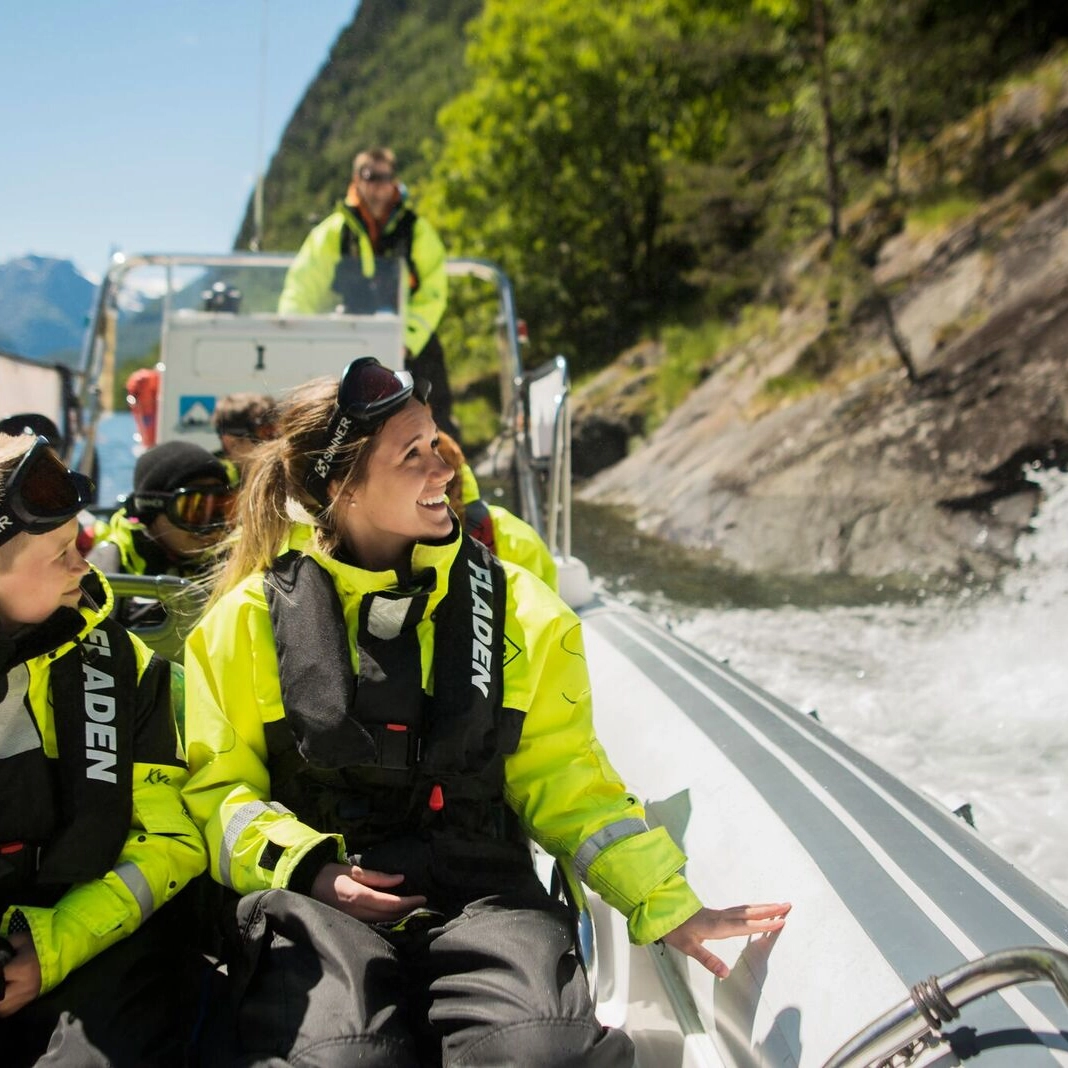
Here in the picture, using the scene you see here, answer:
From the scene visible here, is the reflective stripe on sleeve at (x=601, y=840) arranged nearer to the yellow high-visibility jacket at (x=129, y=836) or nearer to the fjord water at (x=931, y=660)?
the yellow high-visibility jacket at (x=129, y=836)

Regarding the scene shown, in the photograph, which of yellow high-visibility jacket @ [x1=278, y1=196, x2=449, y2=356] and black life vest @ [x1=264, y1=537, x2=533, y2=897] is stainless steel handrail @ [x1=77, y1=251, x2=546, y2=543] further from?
black life vest @ [x1=264, y1=537, x2=533, y2=897]

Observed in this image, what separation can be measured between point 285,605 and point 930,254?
10.4m

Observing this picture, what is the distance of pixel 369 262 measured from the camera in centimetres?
420

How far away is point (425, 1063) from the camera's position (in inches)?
51.3

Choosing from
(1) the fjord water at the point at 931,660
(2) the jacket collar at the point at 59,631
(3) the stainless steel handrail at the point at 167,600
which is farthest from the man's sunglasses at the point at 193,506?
(1) the fjord water at the point at 931,660

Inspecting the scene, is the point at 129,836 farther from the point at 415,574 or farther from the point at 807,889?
the point at 807,889

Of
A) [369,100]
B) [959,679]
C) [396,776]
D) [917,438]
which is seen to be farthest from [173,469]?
[369,100]

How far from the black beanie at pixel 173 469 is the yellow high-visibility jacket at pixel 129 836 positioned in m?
1.02

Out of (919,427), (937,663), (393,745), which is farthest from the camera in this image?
(919,427)

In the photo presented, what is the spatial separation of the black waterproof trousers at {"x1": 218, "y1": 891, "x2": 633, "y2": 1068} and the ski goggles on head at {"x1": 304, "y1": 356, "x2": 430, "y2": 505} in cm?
65

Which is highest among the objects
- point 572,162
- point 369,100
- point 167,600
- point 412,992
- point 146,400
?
point 369,100

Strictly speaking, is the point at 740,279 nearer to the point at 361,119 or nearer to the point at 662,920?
the point at 662,920

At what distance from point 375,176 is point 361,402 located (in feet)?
8.96

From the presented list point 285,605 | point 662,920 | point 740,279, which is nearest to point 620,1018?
point 662,920
